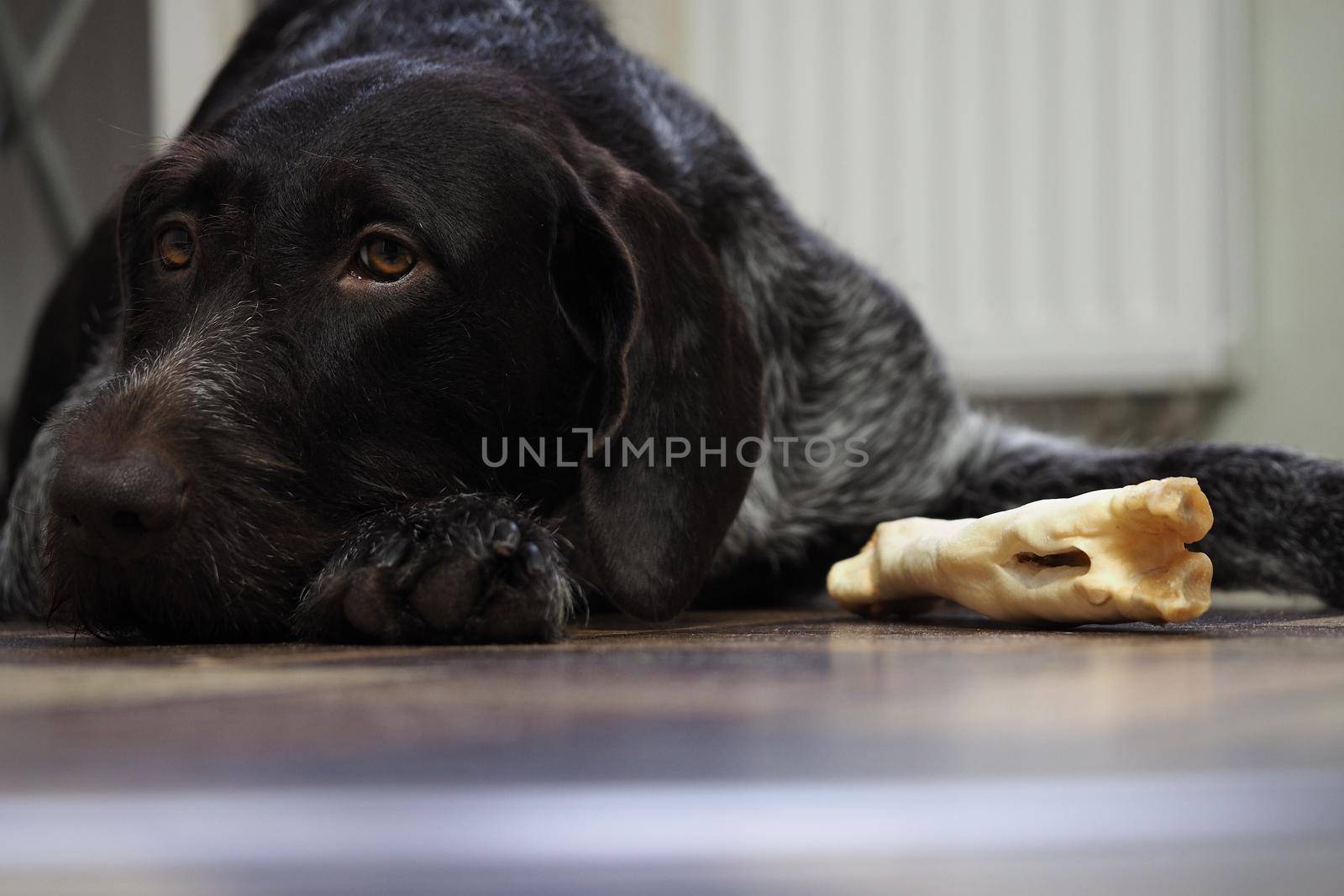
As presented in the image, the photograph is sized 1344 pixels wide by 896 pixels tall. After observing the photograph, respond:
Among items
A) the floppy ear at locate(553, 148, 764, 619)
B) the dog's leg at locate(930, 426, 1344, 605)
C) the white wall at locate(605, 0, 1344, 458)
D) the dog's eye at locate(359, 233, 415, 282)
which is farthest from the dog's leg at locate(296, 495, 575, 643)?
the white wall at locate(605, 0, 1344, 458)

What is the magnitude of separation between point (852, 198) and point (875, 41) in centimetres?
40

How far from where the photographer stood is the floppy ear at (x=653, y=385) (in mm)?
1250

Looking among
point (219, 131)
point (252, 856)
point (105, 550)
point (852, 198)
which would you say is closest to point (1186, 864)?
point (252, 856)

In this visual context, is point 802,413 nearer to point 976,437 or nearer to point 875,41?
point 976,437

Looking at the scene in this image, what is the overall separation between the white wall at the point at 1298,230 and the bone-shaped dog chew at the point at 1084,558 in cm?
256

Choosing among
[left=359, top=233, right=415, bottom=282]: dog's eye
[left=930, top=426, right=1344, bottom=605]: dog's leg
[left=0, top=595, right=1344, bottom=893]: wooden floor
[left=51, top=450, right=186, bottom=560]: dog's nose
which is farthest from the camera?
[left=930, top=426, right=1344, bottom=605]: dog's leg

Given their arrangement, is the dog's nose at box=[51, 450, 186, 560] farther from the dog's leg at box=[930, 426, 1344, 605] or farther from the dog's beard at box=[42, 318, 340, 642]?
the dog's leg at box=[930, 426, 1344, 605]

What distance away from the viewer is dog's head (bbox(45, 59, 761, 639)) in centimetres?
110

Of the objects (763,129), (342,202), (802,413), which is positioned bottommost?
(802,413)

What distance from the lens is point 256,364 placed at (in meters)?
1.17

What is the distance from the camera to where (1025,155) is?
11.3ft

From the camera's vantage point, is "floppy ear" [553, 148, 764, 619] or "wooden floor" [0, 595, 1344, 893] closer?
"wooden floor" [0, 595, 1344, 893]

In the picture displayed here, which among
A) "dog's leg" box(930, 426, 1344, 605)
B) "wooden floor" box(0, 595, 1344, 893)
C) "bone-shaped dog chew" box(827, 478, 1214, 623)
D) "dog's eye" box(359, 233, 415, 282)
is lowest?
"dog's leg" box(930, 426, 1344, 605)

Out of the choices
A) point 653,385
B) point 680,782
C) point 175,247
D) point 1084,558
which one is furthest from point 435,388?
point 680,782
